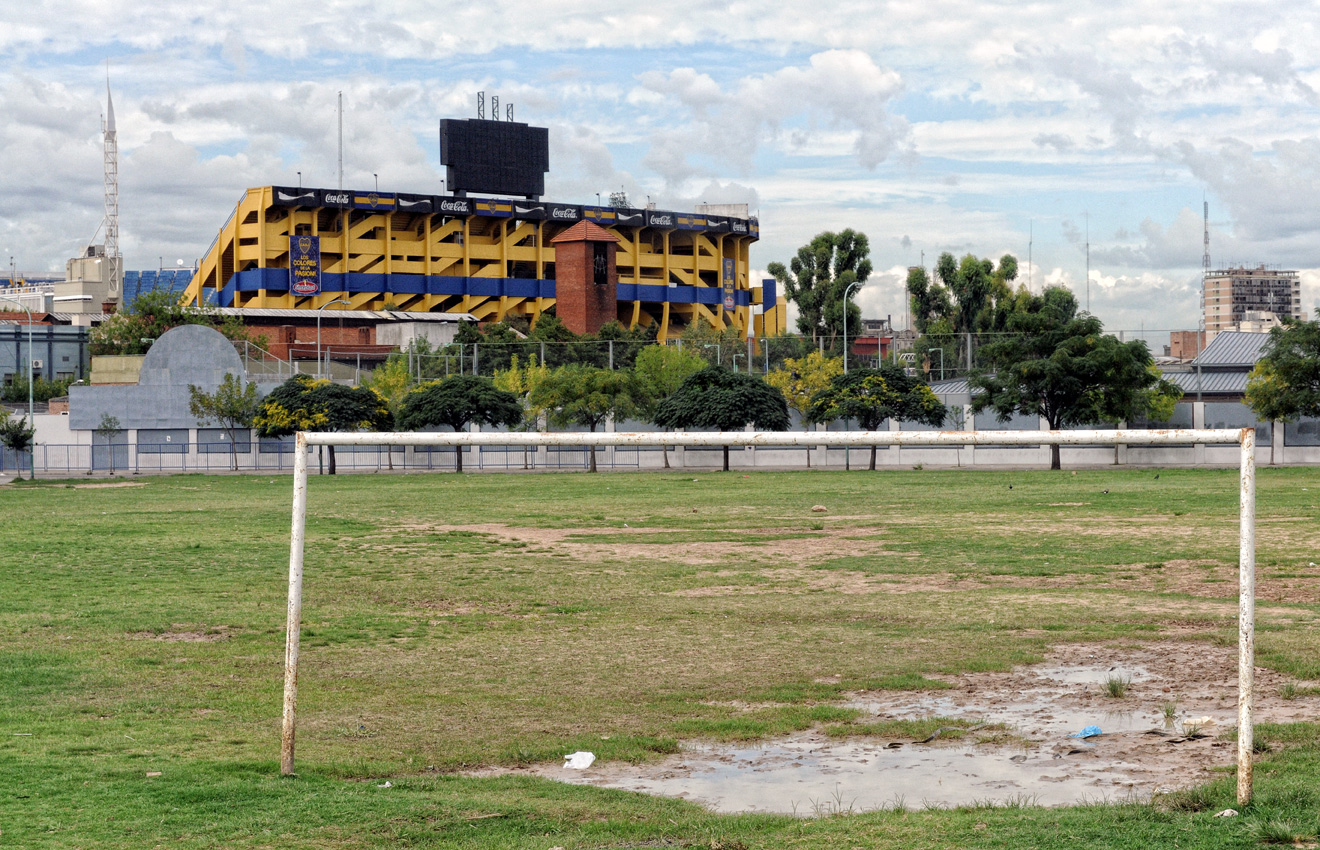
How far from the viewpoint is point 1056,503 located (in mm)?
36875

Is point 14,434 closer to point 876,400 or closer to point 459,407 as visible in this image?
point 459,407

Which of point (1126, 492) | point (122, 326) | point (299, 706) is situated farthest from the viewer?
point (122, 326)

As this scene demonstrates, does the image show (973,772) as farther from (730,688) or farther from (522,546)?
(522,546)

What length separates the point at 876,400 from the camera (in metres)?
67.2

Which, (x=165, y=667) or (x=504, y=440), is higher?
(x=504, y=440)

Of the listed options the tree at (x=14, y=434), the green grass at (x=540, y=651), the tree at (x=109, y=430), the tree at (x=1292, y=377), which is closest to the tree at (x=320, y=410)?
the tree at (x=14, y=434)

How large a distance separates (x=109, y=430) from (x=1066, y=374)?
56491mm

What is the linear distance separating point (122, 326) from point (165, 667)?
11231cm

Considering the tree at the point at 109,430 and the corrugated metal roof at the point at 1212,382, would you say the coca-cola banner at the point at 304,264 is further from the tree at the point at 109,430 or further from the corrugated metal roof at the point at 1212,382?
the corrugated metal roof at the point at 1212,382

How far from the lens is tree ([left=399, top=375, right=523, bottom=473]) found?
70.0 meters

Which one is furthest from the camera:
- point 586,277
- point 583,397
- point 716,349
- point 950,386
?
point 586,277

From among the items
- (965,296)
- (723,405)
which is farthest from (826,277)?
(723,405)

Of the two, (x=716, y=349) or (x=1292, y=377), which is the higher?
(x=716, y=349)

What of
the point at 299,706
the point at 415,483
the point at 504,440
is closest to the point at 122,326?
the point at 415,483
